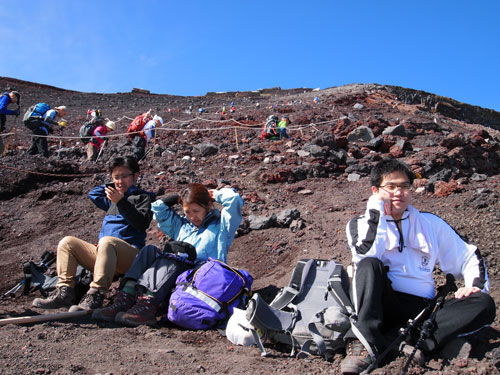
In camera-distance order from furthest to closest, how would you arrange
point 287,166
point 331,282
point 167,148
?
point 167,148 < point 287,166 < point 331,282

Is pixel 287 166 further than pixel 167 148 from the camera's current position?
No

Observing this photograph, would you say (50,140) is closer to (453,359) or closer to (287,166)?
(287,166)

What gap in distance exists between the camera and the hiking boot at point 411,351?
2213mm

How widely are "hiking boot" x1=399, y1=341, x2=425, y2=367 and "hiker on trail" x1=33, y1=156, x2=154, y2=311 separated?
2272 mm

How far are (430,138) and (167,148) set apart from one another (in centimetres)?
637

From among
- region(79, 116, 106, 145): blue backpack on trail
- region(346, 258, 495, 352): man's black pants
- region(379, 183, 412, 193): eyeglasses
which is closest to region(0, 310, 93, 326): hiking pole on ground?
region(346, 258, 495, 352): man's black pants

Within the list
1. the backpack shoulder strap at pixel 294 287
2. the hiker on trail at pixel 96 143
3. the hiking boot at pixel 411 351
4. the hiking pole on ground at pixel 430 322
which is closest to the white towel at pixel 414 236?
the hiking pole on ground at pixel 430 322

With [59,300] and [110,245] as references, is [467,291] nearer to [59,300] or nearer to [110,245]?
[110,245]

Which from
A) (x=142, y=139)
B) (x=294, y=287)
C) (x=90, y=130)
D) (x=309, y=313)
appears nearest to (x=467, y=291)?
(x=309, y=313)

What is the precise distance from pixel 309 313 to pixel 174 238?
158cm

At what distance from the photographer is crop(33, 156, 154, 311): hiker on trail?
3.42 meters

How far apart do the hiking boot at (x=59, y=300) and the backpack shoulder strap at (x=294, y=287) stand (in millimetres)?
1728

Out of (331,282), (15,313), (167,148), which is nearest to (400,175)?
(331,282)

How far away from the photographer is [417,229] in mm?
2627
